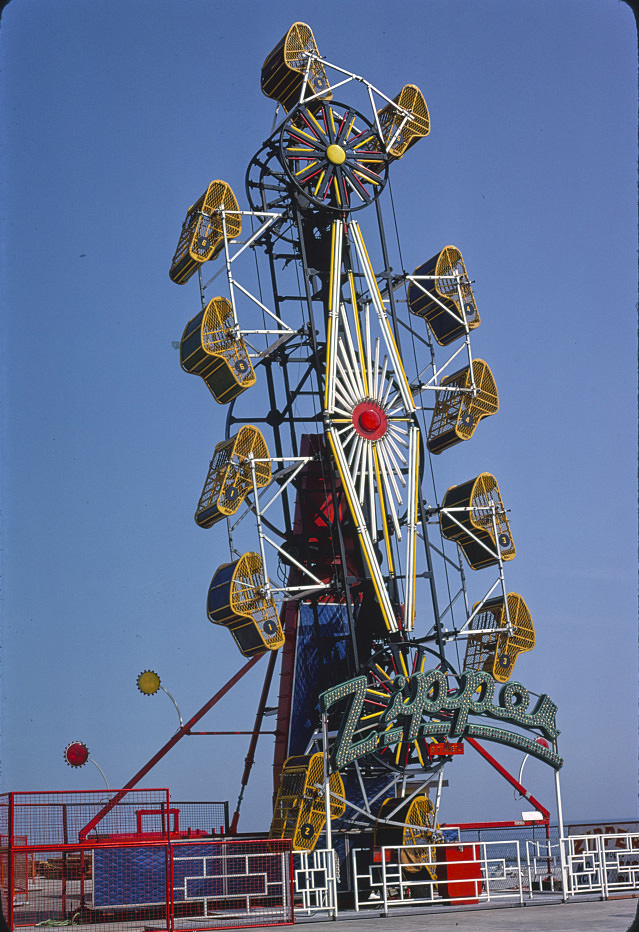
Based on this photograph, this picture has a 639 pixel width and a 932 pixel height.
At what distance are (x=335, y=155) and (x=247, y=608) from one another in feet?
45.4

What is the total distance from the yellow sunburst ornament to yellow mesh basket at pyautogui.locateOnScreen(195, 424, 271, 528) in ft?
40.0

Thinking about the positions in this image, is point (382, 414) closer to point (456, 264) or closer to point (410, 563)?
point (410, 563)

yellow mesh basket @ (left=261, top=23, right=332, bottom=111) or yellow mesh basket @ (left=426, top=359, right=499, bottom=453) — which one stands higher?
yellow mesh basket @ (left=261, top=23, right=332, bottom=111)

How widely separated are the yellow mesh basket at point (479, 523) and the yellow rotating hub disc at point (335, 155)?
10.2m

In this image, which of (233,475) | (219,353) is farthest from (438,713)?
(219,353)

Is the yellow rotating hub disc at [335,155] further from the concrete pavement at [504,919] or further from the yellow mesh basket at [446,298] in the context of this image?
the concrete pavement at [504,919]

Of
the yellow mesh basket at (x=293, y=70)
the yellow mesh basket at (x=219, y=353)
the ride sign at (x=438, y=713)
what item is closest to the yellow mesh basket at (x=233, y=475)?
the yellow mesh basket at (x=219, y=353)

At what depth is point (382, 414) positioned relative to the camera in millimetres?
33844

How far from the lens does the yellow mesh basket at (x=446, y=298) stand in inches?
1474

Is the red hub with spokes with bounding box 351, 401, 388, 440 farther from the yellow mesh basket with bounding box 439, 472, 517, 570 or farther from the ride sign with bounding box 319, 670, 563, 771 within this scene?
the ride sign with bounding box 319, 670, 563, 771

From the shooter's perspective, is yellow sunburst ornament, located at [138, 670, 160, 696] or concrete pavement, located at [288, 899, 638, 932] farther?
yellow sunburst ornament, located at [138, 670, 160, 696]

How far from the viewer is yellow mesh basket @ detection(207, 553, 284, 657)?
1170 inches

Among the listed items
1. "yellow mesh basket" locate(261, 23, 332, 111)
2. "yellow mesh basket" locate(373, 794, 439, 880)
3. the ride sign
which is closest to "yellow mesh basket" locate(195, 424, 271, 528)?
the ride sign

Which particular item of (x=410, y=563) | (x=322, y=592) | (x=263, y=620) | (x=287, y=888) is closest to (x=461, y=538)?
(x=410, y=563)
